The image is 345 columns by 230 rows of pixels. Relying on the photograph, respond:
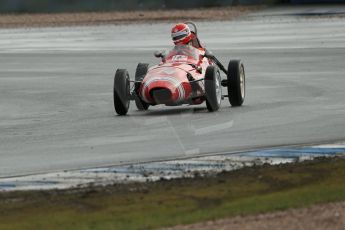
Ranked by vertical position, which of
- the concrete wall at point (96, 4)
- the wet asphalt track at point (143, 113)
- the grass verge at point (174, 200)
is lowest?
the concrete wall at point (96, 4)

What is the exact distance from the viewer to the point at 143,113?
18219mm

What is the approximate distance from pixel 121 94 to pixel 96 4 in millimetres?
33915

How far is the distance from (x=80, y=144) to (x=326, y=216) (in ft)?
18.5

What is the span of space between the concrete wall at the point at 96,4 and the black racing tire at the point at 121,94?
1272 inches

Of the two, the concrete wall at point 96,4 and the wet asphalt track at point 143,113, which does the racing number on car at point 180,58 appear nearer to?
the wet asphalt track at point 143,113

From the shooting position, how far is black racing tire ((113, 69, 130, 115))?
1784 centimetres

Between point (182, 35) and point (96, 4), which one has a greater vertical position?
point (182, 35)

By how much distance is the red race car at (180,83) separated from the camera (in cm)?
1748

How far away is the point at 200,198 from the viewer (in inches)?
437

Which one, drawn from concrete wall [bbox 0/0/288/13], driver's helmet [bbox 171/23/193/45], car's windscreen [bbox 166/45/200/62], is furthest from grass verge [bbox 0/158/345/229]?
concrete wall [bbox 0/0/288/13]

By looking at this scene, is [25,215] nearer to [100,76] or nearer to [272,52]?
[100,76]

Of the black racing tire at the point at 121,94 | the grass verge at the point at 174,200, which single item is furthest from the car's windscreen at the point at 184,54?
the grass verge at the point at 174,200

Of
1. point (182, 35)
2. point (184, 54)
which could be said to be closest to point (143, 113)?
point (184, 54)

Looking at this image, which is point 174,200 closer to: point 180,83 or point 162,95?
point 162,95
